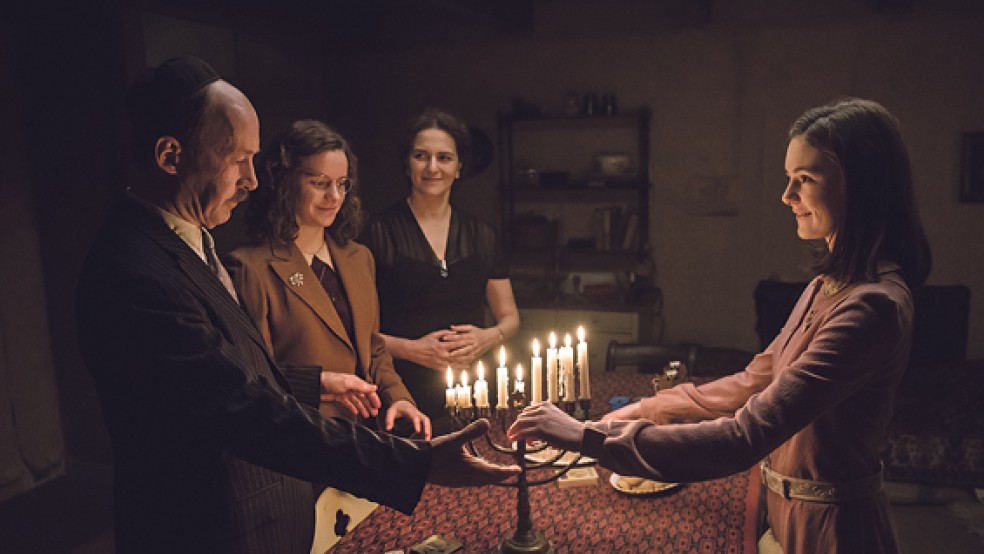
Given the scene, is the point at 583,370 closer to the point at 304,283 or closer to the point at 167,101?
the point at 304,283

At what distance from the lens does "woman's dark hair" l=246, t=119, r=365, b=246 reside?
2201mm

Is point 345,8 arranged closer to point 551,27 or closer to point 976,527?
point 551,27

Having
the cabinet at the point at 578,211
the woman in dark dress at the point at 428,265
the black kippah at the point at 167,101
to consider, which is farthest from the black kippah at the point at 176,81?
the cabinet at the point at 578,211

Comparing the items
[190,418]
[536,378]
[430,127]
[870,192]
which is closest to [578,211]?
[430,127]

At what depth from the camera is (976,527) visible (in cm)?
350

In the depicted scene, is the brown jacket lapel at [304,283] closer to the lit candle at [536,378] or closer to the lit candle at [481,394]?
the lit candle at [481,394]

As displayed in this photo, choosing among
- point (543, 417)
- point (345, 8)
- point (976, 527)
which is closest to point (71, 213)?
point (345, 8)

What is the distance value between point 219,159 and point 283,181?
917mm

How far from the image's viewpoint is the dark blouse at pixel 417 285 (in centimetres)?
291

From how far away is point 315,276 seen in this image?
7.27 ft

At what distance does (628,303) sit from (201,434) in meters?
4.67

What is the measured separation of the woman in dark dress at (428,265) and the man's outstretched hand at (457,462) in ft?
4.33

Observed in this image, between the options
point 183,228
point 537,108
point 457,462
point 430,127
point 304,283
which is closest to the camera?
point 183,228

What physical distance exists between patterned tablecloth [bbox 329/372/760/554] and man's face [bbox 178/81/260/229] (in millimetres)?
861
